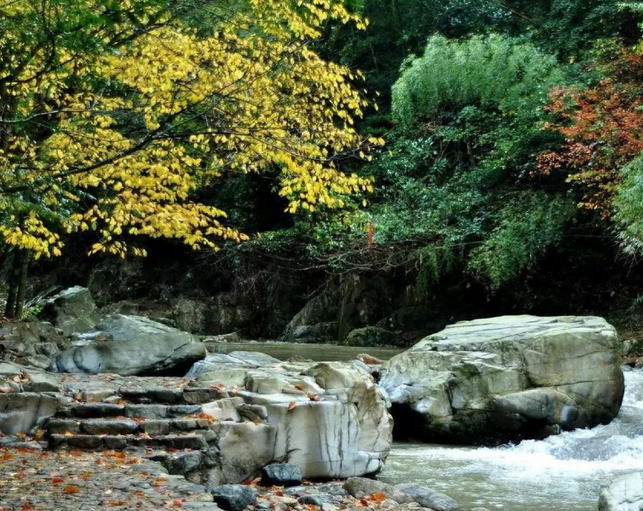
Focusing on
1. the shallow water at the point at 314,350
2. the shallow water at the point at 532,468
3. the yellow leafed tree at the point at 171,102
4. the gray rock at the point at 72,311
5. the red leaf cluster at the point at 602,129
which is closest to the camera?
the yellow leafed tree at the point at 171,102

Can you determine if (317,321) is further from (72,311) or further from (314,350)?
(72,311)

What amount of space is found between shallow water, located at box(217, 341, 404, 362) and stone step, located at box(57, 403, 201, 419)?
7.98m

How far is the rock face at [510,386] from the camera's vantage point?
33.4ft

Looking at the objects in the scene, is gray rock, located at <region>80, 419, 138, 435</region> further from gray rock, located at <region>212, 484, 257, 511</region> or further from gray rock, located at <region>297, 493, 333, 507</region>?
gray rock, located at <region>297, 493, 333, 507</region>

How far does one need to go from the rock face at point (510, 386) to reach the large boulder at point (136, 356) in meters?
2.88

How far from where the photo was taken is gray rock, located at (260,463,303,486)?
697cm

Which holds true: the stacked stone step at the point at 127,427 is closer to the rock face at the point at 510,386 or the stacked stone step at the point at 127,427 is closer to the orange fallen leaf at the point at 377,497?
the orange fallen leaf at the point at 377,497

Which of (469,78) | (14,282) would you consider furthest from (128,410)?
(469,78)

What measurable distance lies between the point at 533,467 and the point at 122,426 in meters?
4.79

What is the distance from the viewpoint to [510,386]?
10406mm

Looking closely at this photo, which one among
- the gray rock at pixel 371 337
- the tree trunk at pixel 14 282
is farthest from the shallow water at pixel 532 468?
the gray rock at pixel 371 337

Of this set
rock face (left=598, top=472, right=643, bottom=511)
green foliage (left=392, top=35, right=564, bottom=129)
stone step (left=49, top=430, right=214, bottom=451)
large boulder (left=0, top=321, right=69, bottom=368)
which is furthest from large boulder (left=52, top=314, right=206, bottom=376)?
green foliage (left=392, top=35, right=564, bottom=129)

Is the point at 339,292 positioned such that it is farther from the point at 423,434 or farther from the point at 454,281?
the point at 423,434

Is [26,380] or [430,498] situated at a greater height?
[26,380]
